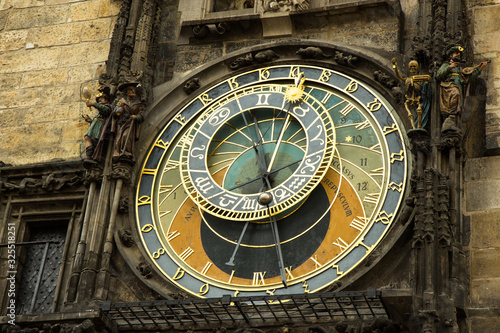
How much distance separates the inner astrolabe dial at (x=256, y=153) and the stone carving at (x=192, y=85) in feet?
1.18

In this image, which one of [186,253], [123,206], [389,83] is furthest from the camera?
[123,206]

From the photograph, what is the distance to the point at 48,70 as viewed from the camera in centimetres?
1403

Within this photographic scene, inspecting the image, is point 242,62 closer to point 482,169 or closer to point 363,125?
point 363,125

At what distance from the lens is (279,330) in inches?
438

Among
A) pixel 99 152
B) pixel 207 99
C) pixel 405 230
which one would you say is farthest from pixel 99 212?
pixel 405 230

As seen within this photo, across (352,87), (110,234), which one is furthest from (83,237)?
(352,87)

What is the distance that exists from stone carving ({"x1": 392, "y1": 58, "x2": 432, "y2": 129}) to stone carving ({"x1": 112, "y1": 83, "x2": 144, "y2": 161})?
8.95 ft

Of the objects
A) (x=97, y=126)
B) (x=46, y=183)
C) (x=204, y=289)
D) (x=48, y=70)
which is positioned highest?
(x=48, y=70)

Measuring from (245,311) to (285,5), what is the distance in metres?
3.48

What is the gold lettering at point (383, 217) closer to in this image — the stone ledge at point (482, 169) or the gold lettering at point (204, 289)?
the stone ledge at point (482, 169)

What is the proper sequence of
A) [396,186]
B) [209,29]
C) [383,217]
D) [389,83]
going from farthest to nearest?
[209,29] < [389,83] < [396,186] < [383,217]

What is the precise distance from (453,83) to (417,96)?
0.35m

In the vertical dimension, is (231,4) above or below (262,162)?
above

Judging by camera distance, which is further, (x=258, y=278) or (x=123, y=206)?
(x=123, y=206)
